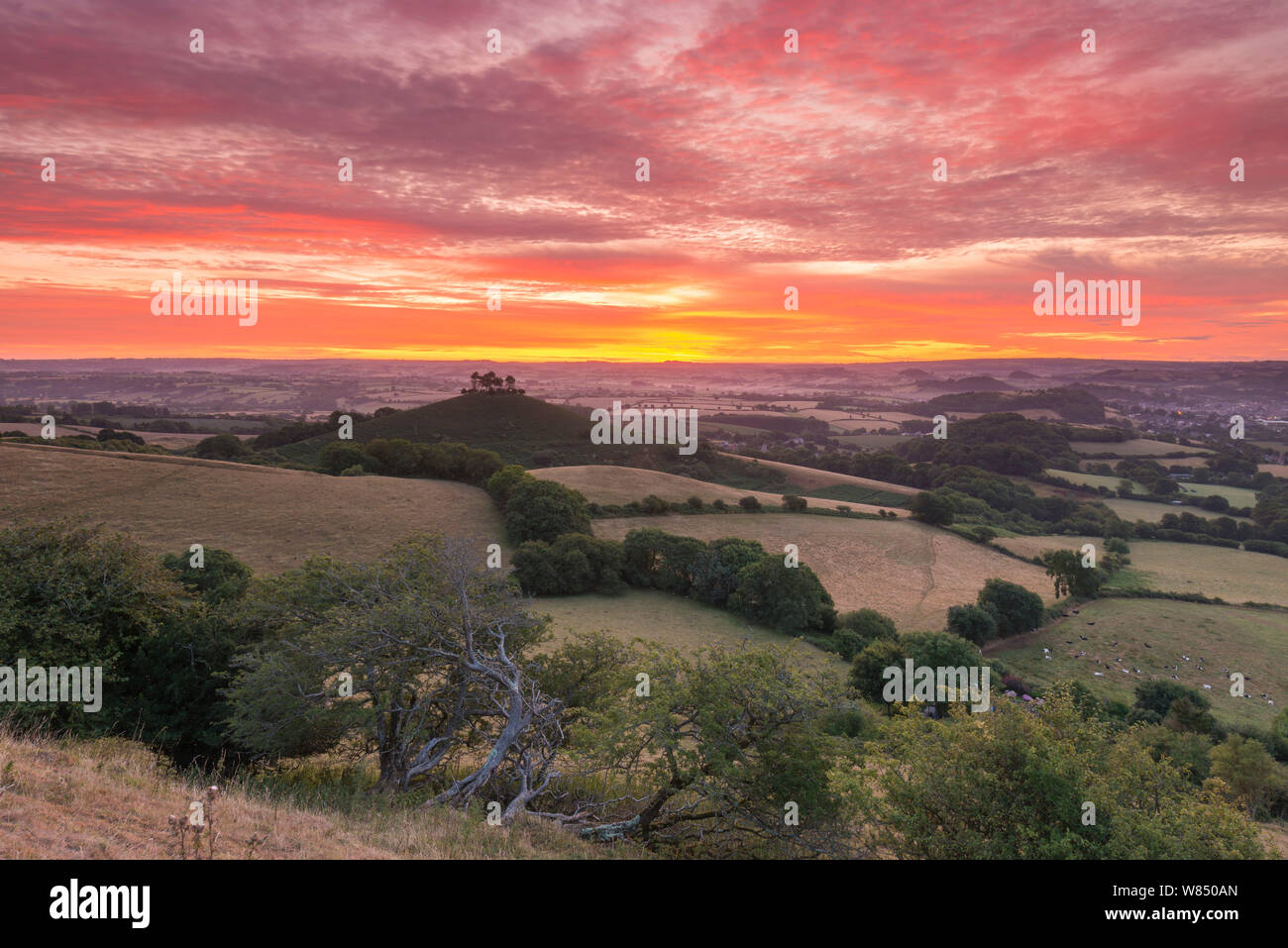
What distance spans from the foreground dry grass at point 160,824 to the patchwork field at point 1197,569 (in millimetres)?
84420

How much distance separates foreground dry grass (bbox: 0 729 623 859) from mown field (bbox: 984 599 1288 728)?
51.1m

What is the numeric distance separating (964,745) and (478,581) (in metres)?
16.4

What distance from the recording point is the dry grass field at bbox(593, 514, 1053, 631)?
64812 mm

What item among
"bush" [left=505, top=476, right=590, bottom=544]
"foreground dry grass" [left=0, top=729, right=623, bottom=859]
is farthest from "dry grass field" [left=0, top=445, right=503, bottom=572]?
"foreground dry grass" [left=0, top=729, right=623, bottom=859]

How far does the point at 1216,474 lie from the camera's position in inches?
5910

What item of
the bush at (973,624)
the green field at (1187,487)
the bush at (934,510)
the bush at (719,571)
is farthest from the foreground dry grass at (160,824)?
the green field at (1187,487)

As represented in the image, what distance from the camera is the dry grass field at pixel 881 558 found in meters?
64.8

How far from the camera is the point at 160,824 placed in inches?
402

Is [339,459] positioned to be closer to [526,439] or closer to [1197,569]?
[526,439]

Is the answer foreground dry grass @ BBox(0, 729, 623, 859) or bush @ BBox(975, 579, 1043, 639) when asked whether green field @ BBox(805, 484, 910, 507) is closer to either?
bush @ BBox(975, 579, 1043, 639)

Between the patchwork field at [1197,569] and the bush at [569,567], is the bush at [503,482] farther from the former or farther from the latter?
the patchwork field at [1197,569]
